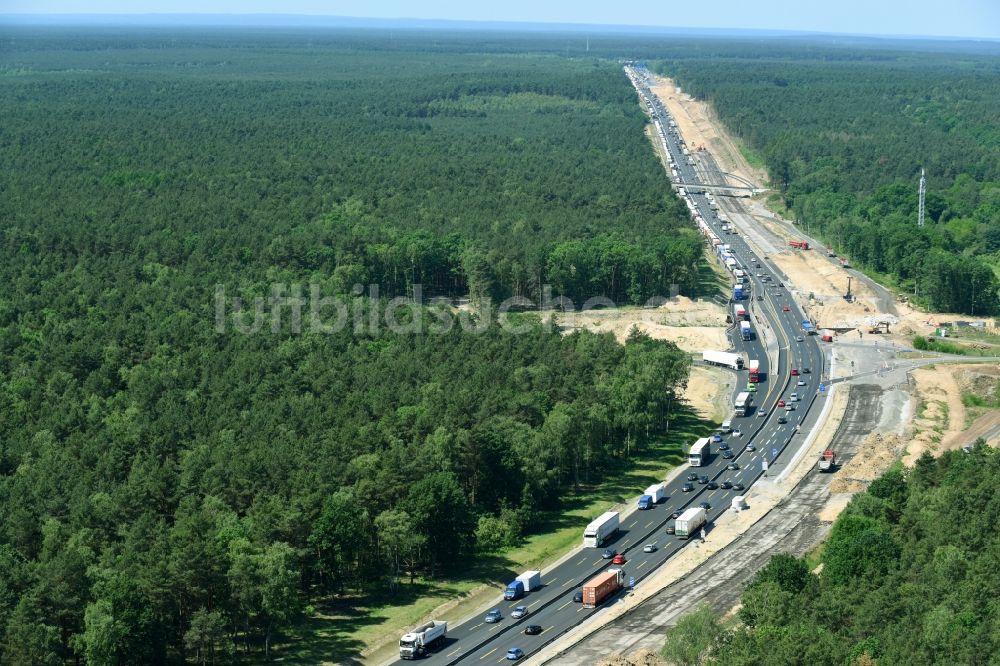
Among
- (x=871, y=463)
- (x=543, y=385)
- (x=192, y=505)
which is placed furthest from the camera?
(x=543, y=385)

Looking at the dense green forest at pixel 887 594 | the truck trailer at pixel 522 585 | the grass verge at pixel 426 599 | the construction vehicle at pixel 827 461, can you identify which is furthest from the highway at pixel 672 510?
the dense green forest at pixel 887 594

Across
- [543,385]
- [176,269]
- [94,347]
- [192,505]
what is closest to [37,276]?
[176,269]

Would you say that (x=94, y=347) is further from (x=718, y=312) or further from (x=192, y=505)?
(x=718, y=312)

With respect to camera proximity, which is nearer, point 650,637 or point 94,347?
point 650,637

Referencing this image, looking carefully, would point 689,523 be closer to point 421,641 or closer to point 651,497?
point 651,497

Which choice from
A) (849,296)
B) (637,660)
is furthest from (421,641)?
(849,296)
